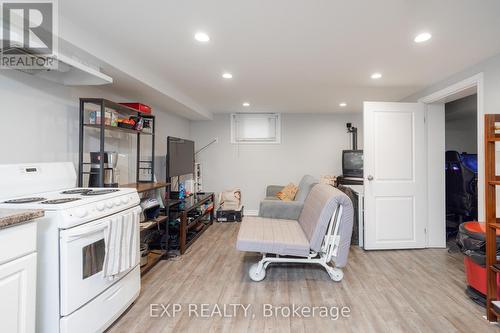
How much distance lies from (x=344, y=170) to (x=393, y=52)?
110 inches

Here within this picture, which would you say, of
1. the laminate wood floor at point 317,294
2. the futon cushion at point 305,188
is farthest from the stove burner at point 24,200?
the futon cushion at point 305,188

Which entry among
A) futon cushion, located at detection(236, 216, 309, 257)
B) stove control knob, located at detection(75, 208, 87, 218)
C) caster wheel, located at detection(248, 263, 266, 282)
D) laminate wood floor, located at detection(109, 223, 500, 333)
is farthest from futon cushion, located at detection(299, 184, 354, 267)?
stove control knob, located at detection(75, 208, 87, 218)

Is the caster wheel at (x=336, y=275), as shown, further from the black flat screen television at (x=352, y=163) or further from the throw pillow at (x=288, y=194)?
the black flat screen television at (x=352, y=163)

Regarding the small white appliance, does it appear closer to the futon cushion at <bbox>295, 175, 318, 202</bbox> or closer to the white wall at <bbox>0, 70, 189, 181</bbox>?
the white wall at <bbox>0, 70, 189, 181</bbox>

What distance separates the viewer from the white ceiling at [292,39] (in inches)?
61.1

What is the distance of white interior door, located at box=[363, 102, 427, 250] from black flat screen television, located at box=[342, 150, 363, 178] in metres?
1.29

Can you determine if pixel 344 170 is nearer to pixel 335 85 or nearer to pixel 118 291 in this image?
pixel 335 85

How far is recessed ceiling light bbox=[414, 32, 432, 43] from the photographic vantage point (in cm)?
187

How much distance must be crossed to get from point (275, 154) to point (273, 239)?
9.90 feet

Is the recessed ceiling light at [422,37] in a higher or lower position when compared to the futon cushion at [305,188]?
higher

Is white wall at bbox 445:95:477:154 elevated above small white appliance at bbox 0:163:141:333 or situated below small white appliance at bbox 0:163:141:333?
above

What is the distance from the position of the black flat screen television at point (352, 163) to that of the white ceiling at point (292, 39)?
159cm

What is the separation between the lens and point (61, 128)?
6.73 feet

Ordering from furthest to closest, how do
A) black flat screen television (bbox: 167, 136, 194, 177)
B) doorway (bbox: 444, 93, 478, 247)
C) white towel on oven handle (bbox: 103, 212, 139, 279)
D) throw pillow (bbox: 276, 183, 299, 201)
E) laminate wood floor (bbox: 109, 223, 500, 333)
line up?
throw pillow (bbox: 276, 183, 299, 201) < doorway (bbox: 444, 93, 478, 247) < black flat screen television (bbox: 167, 136, 194, 177) < laminate wood floor (bbox: 109, 223, 500, 333) < white towel on oven handle (bbox: 103, 212, 139, 279)
